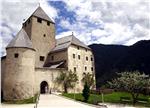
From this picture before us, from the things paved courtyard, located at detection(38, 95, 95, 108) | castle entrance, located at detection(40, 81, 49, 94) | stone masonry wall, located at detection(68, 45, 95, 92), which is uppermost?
stone masonry wall, located at detection(68, 45, 95, 92)

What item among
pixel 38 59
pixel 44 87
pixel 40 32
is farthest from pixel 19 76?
pixel 40 32

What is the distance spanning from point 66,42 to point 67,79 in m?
8.90

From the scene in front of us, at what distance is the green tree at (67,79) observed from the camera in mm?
46344

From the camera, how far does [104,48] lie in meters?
121

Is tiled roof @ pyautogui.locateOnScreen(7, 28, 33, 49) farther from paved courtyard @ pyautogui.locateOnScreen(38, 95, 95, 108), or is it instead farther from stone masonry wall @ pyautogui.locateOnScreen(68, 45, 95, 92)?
paved courtyard @ pyautogui.locateOnScreen(38, 95, 95, 108)

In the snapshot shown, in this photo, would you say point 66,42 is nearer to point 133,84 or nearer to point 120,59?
point 133,84

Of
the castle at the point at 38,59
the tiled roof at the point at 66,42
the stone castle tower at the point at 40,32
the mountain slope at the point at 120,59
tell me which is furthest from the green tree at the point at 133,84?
the mountain slope at the point at 120,59

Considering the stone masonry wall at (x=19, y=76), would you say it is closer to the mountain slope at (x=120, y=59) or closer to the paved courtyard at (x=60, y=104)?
the paved courtyard at (x=60, y=104)

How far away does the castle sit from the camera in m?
38.5

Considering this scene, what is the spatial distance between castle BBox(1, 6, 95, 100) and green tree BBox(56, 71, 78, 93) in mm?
815

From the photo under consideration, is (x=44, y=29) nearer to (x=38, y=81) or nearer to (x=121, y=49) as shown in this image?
(x=38, y=81)

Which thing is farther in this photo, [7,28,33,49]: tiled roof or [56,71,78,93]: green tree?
[56,71,78,93]: green tree

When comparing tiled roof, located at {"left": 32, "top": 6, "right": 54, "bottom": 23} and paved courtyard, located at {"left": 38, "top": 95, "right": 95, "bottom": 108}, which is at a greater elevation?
tiled roof, located at {"left": 32, "top": 6, "right": 54, "bottom": 23}

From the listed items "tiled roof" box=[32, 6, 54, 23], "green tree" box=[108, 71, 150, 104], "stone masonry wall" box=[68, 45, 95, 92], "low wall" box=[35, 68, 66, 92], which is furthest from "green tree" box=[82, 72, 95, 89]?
"green tree" box=[108, 71, 150, 104]
